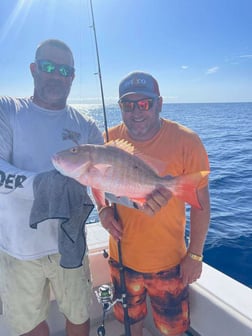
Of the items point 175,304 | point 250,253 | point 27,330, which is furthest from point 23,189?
point 250,253

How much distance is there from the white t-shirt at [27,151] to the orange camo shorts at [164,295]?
638 millimetres

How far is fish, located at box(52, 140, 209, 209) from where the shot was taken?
5.82ft

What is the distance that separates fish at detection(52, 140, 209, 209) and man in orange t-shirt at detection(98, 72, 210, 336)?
372 mm

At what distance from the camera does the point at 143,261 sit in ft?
7.36

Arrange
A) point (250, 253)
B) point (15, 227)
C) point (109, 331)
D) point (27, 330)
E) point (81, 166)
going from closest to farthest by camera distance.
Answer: point (81, 166) < point (15, 227) < point (27, 330) < point (109, 331) < point (250, 253)

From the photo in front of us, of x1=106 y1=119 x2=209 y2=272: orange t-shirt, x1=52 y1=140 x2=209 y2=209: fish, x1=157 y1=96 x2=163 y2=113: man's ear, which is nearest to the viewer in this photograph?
x1=52 y1=140 x2=209 y2=209: fish

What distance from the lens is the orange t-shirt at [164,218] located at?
2188 millimetres

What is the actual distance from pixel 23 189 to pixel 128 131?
34.1 inches

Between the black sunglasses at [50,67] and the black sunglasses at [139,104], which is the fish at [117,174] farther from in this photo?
the black sunglasses at [50,67]

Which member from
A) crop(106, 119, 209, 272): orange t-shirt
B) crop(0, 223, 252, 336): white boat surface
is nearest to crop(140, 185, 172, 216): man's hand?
crop(106, 119, 209, 272): orange t-shirt

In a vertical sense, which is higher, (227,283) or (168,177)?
(168,177)

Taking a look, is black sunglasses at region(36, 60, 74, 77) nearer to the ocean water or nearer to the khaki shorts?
the ocean water

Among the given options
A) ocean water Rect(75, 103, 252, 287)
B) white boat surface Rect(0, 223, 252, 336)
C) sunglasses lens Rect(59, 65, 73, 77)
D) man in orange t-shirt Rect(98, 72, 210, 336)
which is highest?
sunglasses lens Rect(59, 65, 73, 77)

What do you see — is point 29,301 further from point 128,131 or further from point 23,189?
point 128,131
